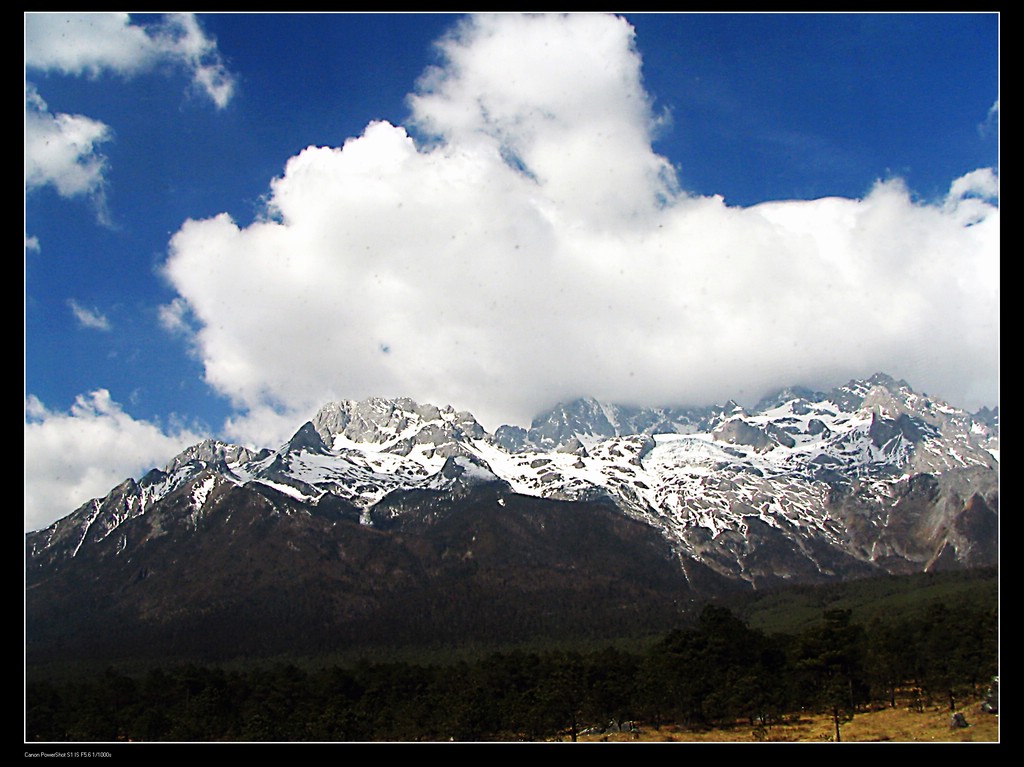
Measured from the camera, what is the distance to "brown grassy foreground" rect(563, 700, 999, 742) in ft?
107

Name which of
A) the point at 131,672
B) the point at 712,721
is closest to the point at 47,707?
the point at 712,721

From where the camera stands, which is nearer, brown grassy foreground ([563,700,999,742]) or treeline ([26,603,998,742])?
brown grassy foreground ([563,700,999,742])

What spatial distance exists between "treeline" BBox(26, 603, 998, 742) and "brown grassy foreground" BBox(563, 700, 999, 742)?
1004 mm

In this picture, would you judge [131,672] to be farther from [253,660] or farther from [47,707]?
[47,707]

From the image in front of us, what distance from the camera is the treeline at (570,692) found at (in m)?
48.2

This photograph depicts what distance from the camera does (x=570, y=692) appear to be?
4978cm

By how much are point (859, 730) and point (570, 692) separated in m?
17.8

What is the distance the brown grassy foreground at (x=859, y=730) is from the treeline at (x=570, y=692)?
1004 millimetres

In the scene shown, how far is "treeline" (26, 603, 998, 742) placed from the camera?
4819 cm

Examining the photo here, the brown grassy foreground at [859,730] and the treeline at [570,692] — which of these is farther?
the treeline at [570,692]

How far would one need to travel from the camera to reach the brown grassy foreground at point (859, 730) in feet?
107
